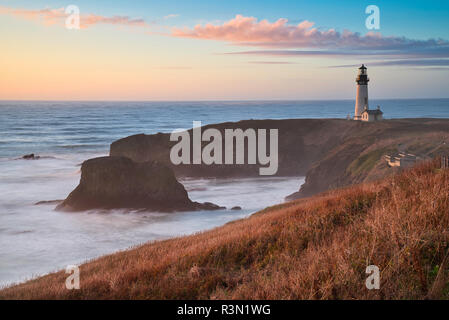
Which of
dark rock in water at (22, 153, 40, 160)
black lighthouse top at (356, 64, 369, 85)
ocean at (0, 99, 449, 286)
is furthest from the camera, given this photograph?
dark rock in water at (22, 153, 40, 160)

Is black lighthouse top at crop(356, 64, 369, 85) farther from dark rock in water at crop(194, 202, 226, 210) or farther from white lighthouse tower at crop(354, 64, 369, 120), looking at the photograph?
dark rock in water at crop(194, 202, 226, 210)

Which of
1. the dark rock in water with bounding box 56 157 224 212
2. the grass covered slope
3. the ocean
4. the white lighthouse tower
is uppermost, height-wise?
the white lighthouse tower

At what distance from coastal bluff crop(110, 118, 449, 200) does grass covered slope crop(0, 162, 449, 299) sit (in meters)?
29.1

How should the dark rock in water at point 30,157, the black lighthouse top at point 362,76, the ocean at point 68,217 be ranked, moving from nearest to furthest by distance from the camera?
the ocean at point 68,217
the black lighthouse top at point 362,76
the dark rock in water at point 30,157

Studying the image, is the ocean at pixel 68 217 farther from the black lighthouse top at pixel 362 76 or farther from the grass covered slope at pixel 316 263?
the black lighthouse top at pixel 362 76

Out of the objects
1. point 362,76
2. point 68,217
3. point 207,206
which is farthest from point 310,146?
point 68,217

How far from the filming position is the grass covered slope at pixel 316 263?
5363 millimetres

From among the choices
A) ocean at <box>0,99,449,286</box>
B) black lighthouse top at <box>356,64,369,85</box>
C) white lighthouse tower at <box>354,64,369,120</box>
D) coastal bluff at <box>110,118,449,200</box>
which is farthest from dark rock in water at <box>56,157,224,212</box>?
black lighthouse top at <box>356,64,369,85</box>

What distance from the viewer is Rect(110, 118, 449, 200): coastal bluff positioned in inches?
1587

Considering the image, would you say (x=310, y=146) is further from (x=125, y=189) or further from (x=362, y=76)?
(x=125, y=189)

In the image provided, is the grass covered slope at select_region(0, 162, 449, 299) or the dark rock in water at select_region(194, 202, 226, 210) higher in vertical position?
the grass covered slope at select_region(0, 162, 449, 299)

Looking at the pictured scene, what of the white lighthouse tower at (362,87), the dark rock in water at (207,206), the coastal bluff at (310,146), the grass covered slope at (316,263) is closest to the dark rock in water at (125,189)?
the dark rock in water at (207,206)

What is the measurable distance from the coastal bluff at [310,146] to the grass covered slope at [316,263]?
2913 centimetres
